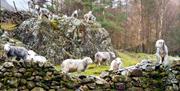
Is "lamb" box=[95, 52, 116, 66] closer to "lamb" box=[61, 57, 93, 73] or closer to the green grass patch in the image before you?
the green grass patch

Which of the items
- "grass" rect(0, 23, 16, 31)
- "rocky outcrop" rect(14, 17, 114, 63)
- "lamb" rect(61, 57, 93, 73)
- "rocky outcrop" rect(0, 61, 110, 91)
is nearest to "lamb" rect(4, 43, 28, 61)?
"lamb" rect(61, 57, 93, 73)

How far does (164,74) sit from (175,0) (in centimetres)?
4848

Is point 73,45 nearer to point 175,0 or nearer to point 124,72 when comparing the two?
point 124,72

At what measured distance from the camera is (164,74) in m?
15.2

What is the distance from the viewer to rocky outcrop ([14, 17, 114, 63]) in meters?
29.3

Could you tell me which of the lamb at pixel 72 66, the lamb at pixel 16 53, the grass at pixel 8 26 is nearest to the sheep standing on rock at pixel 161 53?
the lamb at pixel 72 66

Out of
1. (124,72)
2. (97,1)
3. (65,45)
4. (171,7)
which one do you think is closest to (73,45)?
(65,45)

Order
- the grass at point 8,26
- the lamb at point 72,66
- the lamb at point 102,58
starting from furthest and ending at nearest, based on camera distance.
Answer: the grass at point 8,26
the lamb at point 102,58
the lamb at point 72,66

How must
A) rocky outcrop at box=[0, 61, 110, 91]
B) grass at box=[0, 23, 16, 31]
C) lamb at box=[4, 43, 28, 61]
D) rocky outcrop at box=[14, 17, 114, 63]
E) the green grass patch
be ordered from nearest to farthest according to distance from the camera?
rocky outcrop at box=[0, 61, 110, 91] < lamb at box=[4, 43, 28, 61] < rocky outcrop at box=[14, 17, 114, 63] < the green grass patch < grass at box=[0, 23, 16, 31]

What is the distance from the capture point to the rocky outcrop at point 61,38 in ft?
96.1

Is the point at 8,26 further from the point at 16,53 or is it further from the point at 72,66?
the point at 16,53

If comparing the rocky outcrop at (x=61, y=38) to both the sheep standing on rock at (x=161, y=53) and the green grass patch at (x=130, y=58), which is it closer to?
the green grass patch at (x=130, y=58)

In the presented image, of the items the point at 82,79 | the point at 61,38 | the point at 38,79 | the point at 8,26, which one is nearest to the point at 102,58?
the point at 61,38

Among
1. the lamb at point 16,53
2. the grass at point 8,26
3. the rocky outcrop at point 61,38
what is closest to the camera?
the lamb at point 16,53
